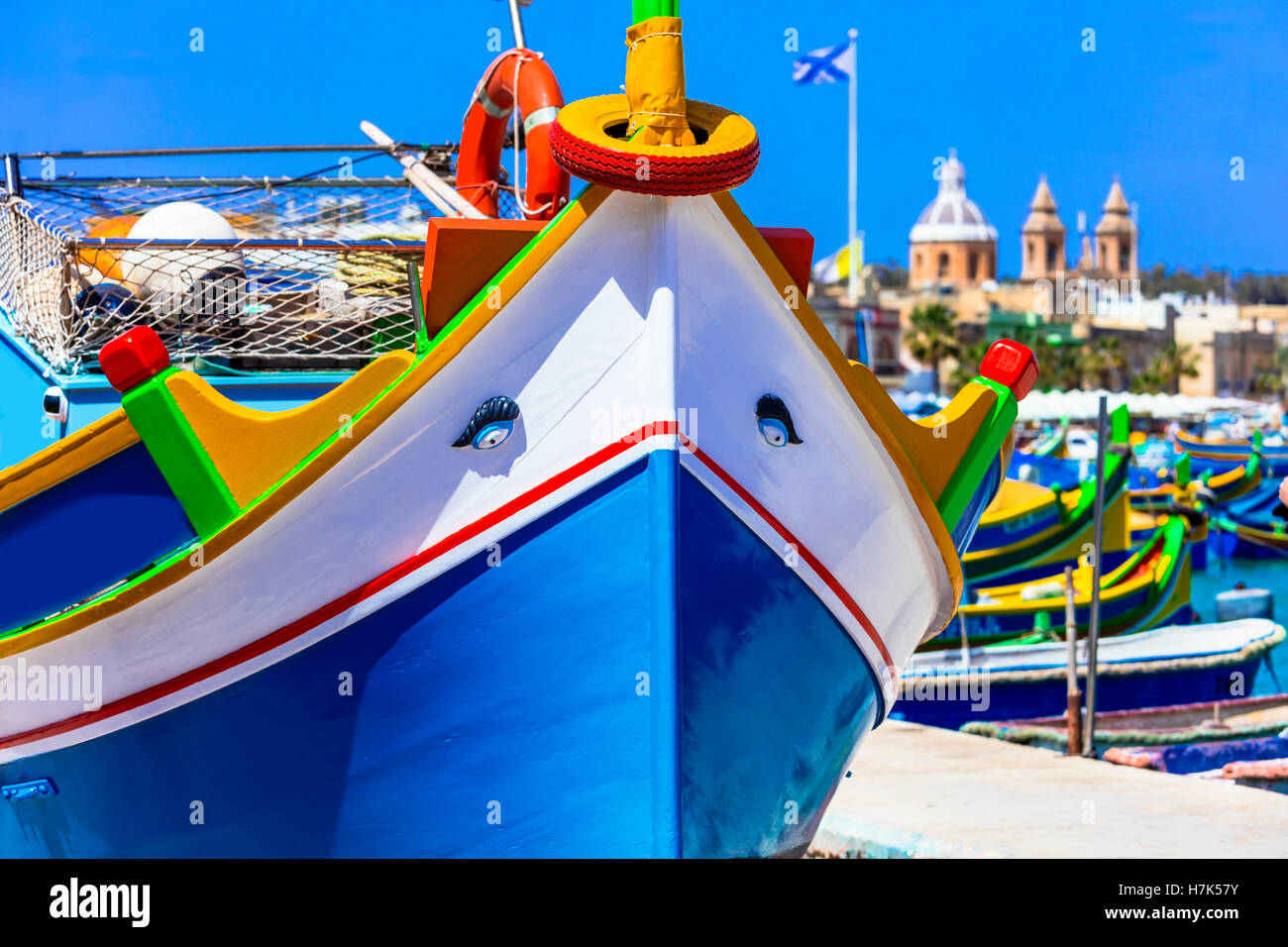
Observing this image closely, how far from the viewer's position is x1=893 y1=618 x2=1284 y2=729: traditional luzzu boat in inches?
675

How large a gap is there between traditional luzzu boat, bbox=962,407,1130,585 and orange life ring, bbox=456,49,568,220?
626 inches

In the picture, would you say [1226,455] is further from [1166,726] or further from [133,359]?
[133,359]

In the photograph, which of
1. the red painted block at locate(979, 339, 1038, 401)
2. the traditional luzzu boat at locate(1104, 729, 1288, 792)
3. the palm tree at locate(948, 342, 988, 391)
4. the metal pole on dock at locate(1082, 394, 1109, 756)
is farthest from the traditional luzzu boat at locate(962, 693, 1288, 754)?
the palm tree at locate(948, 342, 988, 391)

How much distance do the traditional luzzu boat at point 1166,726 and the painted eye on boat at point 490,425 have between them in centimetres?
1043

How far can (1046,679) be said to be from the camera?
56.2 feet

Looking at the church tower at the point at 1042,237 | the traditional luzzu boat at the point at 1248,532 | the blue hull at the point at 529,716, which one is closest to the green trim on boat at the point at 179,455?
the blue hull at the point at 529,716

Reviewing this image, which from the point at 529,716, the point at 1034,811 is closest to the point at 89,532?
the point at 529,716

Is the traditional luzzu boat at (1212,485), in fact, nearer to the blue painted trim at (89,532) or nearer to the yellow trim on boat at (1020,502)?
the yellow trim on boat at (1020,502)

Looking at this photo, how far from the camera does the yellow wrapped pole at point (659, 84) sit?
5504mm

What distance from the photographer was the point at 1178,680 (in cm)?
1770

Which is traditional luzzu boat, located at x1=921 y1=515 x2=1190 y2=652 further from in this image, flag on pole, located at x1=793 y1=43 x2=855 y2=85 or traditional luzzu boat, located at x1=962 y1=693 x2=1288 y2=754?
flag on pole, located at x1=793 y1=43 x2=855 y2=85

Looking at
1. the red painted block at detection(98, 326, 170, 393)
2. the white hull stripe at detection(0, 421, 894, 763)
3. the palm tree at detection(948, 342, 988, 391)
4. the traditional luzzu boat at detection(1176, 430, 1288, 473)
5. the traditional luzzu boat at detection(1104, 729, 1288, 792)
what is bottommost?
the traditional luzzu boat at detection(1104, 729, 1288, 792)
